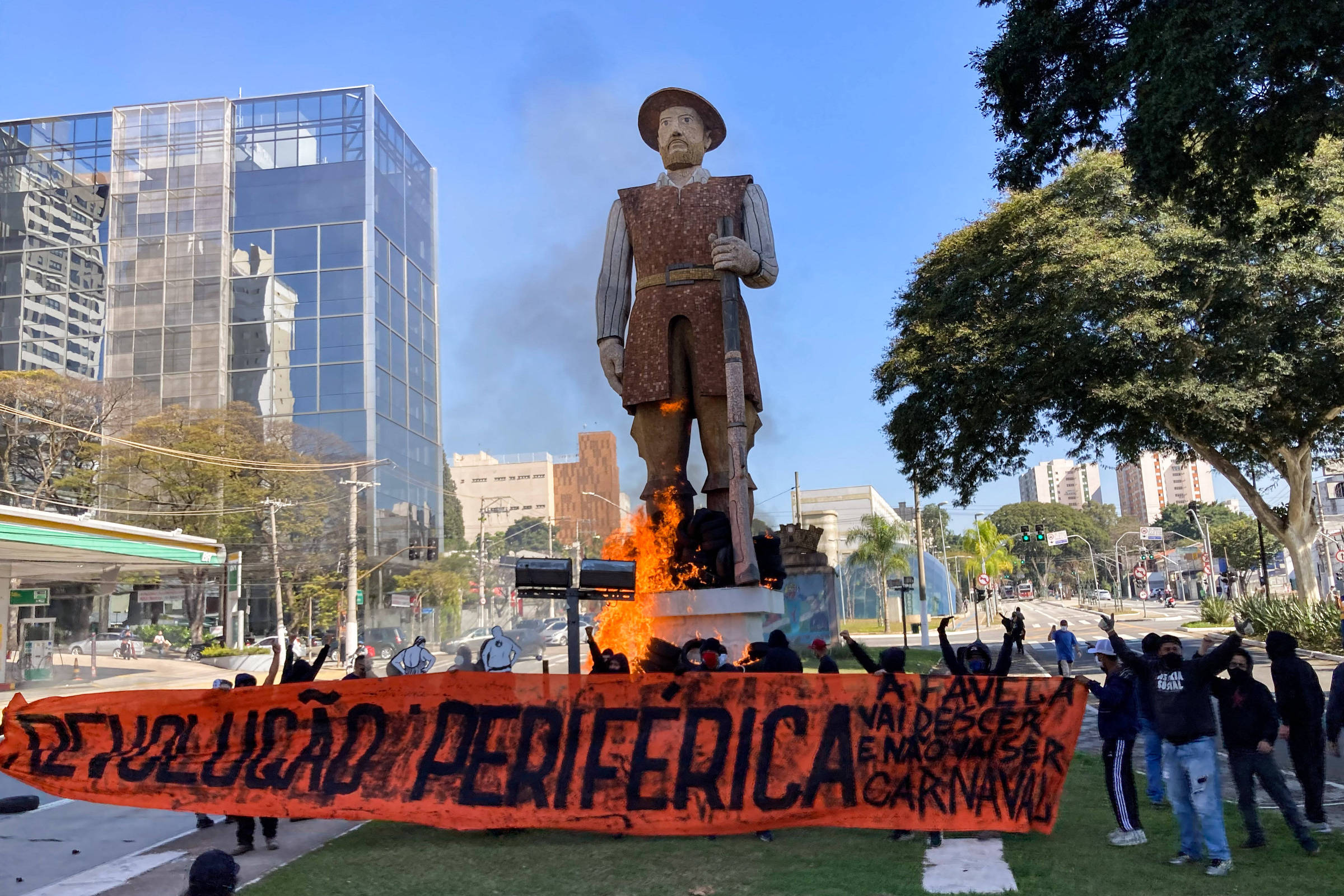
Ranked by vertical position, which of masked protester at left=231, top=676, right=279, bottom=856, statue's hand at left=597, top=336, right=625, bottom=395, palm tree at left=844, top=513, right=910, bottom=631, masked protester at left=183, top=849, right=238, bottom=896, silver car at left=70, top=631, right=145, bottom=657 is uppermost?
statue's hand at left=597, top=336, right=625, bottom=395

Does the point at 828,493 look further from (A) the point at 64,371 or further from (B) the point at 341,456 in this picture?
(A) the point at 64,371

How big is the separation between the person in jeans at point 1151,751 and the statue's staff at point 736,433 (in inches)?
175

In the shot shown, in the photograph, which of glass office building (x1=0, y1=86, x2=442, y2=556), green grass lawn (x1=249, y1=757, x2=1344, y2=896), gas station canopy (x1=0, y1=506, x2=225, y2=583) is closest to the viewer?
green grass lawn (x1=249, y1=757, x2=1344, y2=896)

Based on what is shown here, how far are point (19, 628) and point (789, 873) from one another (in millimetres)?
39997

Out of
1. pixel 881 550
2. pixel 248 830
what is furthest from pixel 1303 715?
pixel 881 550

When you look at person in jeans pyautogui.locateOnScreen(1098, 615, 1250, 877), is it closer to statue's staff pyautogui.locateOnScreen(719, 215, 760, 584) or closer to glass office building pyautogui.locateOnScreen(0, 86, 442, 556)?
statue's staff pyautogui.locateOnScreen(719, 215, 760, 584)

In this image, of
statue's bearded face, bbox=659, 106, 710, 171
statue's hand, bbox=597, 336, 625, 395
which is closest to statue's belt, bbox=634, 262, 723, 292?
statue's hand, bbox=597, 336, 625, 395

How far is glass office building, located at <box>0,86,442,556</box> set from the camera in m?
63.0

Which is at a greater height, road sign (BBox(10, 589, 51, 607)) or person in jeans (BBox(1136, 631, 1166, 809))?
road sign (BBox(10, 589, 51, 607))

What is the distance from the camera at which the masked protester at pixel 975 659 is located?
8.47 m

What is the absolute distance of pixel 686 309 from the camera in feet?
42.7

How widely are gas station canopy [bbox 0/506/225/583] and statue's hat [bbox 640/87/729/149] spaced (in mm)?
21122

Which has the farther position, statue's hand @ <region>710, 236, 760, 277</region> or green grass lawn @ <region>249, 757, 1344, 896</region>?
statue's hand @ <region>710, 236, 760, 277</region>

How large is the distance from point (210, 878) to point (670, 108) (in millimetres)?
11812
